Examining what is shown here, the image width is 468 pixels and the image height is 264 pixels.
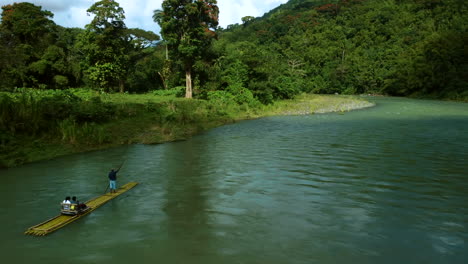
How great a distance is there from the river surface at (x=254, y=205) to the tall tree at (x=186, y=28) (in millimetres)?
20304

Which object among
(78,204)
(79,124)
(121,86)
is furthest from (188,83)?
(78,204)

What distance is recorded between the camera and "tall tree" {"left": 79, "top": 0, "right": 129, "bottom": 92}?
3828 centimetres

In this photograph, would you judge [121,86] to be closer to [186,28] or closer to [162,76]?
[162,76]

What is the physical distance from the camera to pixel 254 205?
35.1 feet

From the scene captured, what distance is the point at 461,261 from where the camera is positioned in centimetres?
709

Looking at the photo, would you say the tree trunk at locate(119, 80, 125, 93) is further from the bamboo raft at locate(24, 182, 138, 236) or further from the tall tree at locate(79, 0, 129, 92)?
the bamboo raft at locate(24, 182, 138, 236)

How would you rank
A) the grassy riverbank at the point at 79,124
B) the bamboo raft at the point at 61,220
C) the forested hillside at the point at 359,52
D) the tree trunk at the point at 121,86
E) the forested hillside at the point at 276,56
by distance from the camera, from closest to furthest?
the bamboo raft at the point at 61,220 < the grassy riverbank at the point at 79,124 < the forested hillside at the point at 276,56 < the tree trunk at the point at 121,86 < the forested hillside at the point at 359,52

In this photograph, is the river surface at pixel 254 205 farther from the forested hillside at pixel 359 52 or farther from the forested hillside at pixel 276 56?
the forested hillside at pixel 359 52

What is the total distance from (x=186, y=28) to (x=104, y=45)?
10.3 m

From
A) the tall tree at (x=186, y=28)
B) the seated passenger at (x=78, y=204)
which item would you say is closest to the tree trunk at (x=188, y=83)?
the tall tree at (x=186, y=28)

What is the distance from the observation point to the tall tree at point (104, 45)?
38281 millimetres

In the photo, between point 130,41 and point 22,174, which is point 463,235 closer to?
point 22,174

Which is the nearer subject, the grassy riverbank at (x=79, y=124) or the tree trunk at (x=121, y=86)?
the grassy riverbank at (x=79, y=124)

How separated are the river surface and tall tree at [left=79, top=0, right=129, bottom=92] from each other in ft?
73.4
